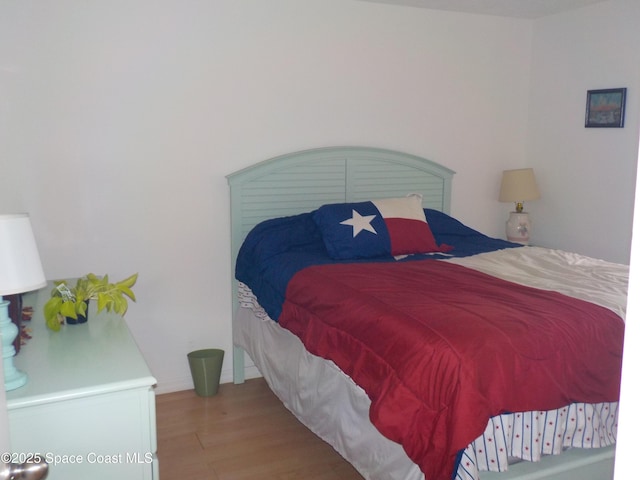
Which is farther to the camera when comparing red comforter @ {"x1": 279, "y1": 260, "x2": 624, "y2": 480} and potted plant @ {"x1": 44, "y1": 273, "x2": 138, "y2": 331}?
potted plant @ {"x1": 44, "y1": 273, "x2": 138, "y2": 331}

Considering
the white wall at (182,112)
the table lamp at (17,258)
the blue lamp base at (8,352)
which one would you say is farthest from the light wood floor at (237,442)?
the table lamp at (17,258)

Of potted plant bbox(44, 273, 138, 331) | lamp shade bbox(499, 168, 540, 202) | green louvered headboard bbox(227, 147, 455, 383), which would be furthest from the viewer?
lamp shade bbox(499, 168, 540, 202)

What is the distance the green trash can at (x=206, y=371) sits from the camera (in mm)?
3240

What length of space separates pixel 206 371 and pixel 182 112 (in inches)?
55.7

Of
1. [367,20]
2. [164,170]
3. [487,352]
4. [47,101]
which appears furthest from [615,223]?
[47,101]

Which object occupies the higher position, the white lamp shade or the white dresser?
the white lamp shade

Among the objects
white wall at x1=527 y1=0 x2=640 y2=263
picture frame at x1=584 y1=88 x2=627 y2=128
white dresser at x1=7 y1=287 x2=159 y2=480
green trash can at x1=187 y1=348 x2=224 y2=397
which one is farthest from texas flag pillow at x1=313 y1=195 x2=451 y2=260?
white dresser at x1=7 y1=287 x2=159 y2=480

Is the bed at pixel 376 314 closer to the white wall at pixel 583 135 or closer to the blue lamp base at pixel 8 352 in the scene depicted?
the white wall at pixel 583 135

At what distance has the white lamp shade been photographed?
1.41 meters

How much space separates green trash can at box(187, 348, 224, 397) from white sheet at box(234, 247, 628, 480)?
18 cm

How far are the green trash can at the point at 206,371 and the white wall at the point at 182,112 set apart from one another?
13 cm

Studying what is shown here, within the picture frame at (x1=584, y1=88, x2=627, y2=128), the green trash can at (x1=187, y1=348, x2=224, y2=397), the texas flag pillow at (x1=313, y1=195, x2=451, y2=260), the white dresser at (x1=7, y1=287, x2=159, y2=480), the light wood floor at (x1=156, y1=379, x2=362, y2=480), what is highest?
the picture frame at (x1=584, y1=88, x2=627, y2=128)

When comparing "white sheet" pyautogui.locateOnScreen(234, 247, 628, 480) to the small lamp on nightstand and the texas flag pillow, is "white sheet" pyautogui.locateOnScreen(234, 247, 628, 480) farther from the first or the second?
the small lamp on nightstand

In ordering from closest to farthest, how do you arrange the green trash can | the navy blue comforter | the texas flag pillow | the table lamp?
the table lamp < the navy blue comforter < the texas flag pillow < the green trash can
